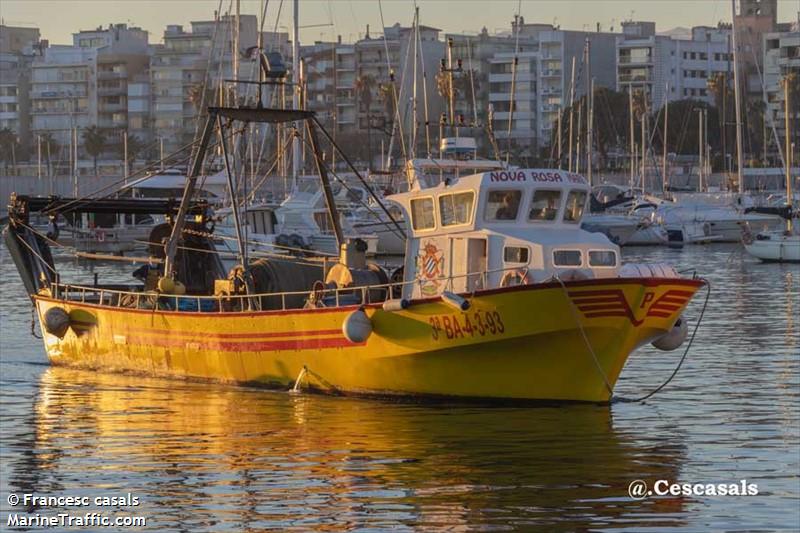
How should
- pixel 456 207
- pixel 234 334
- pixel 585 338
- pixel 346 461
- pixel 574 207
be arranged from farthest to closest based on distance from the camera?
pixel 234 334
pixel 574 207
pixel 456 207
pixel 585 338
pixel 346 461

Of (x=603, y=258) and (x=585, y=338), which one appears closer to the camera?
(x=585, y=338)

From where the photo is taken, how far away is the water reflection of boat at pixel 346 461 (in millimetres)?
21172

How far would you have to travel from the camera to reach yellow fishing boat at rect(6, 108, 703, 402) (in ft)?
90.2

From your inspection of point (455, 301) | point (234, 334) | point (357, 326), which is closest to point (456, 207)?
point (455, 301)

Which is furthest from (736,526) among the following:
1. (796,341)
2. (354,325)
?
(796,341)

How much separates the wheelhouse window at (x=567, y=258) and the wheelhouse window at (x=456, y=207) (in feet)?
5.85

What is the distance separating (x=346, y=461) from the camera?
24.5m

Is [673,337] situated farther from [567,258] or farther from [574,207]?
[574,207]

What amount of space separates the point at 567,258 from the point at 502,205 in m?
1.57

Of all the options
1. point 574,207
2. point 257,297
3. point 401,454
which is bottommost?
point 401,454

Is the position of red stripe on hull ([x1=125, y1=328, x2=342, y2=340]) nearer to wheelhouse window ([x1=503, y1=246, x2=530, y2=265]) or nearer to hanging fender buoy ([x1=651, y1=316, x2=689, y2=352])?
wheelhouse window ([x1=503, y1=246, x2=530, y2=265])

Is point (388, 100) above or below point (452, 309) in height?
above

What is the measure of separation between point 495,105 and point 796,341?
14850 centimetres

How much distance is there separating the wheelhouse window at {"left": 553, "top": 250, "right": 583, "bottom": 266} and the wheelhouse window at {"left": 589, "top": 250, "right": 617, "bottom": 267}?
0.22 meters
